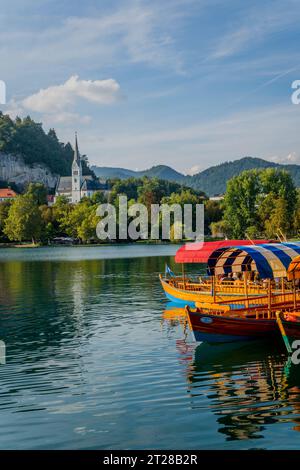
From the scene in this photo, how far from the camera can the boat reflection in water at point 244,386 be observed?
53.4 feet

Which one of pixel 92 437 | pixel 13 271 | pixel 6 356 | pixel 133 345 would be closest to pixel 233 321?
pixel 133 345

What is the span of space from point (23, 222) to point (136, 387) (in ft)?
475

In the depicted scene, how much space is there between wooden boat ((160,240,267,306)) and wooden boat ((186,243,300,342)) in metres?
4.06

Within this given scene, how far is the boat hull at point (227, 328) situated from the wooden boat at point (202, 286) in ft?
26.7

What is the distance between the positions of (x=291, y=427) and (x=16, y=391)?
9680 millimetres

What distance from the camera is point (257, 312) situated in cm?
2800

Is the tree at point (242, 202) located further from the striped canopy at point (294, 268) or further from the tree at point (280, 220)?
the striped canopy at point (294, 268)

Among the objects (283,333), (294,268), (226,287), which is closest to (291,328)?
(283,333)

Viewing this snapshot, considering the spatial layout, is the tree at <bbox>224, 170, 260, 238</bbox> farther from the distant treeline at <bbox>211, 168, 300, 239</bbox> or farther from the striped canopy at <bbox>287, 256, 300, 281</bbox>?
the striped canopy at <bbox>287, 256, 300, 281</bbox>

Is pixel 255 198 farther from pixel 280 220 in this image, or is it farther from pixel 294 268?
pixel 294 268

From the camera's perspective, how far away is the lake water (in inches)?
613

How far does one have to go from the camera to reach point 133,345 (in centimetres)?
2733

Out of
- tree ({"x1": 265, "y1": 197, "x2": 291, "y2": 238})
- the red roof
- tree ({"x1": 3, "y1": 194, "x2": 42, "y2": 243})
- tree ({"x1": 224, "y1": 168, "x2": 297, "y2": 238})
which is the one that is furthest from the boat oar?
tree ({"x1": 3, "y1": 194, "x2": 42, "y2": 243})
